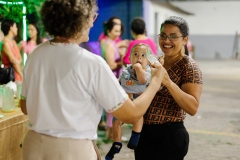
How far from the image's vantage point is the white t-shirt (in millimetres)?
1740

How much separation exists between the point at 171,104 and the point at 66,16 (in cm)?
104

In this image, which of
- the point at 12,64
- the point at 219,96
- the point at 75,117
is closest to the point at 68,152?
the point at 75,117

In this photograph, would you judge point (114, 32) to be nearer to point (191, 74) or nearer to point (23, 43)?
point (23, 43)

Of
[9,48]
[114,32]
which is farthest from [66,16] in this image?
[114,32]

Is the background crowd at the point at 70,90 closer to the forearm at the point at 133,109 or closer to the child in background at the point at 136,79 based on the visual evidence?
the forearm at the point at 133,109

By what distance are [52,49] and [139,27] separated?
12.8ft

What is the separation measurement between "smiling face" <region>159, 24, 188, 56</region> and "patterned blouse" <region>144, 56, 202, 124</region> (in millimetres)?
85

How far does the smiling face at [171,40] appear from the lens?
2471 mm

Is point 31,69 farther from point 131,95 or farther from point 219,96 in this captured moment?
point 219,96

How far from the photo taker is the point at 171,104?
2453mm

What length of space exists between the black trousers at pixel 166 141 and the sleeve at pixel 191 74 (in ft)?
1.09

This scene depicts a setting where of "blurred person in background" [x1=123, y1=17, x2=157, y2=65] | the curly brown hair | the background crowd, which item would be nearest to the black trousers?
the background crowd

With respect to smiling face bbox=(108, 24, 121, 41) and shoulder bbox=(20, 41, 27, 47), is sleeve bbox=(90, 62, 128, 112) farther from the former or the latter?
shoulder bbox=(20, 41, 27, 47)

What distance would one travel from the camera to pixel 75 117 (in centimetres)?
180
